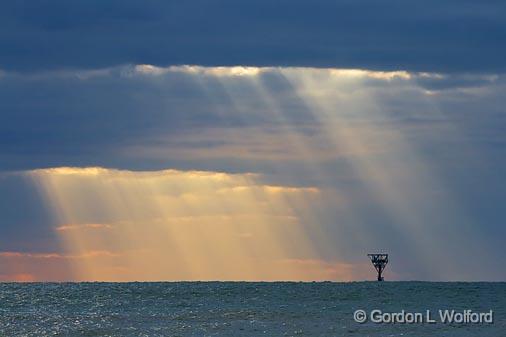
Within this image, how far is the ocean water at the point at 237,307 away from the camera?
97.1 meters

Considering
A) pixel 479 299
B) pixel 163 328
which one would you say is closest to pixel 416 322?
pixel 163 328

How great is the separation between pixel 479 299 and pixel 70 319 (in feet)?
132

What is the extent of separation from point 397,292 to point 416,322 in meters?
32.9

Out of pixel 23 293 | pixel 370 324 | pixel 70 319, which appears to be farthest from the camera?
pixel 23 293

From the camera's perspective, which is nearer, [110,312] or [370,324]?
[370,324]

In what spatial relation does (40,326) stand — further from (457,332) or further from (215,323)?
(457,332)

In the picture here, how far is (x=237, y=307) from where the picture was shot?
115 m

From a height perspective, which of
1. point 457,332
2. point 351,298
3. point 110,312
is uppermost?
point 351,298

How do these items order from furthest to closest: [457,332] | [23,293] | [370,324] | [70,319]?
[23,293] → [70,319] → [370,324] → [457,332]

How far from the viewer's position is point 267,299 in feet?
411

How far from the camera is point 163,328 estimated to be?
3912 inches

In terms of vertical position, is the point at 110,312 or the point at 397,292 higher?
the point at 397,292

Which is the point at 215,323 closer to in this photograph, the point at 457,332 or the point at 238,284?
the point at 457,332

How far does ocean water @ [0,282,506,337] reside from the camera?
97062 mm
